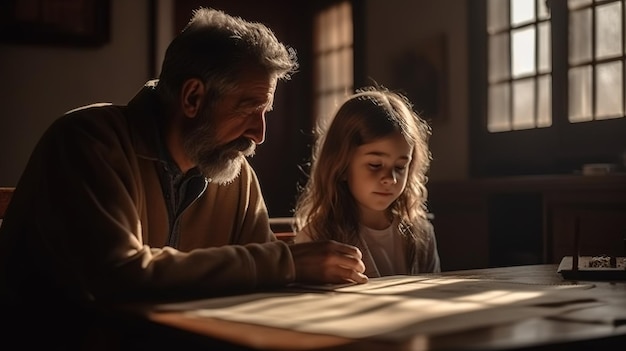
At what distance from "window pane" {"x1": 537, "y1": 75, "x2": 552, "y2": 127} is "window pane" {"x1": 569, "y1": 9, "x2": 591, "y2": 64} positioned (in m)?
0.24

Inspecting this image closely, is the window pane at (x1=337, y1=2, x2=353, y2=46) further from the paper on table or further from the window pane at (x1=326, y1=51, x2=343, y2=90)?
the paper on table

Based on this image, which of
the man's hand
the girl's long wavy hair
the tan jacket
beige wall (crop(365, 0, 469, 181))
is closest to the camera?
the tan jacket

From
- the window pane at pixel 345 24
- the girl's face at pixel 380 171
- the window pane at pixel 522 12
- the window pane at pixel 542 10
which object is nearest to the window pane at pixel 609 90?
the window pane at pixel 542 10

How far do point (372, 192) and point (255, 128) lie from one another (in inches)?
29.1

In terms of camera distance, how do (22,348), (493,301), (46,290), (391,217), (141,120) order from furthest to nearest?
(391,217), (141,120), (46,290), (22,348), (493,301)

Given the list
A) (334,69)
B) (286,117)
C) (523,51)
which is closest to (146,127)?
(523,51)

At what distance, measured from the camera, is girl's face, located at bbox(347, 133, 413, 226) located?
2.73m

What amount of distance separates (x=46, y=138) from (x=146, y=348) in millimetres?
689

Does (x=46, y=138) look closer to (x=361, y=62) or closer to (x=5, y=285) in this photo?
(x=5, y=285)

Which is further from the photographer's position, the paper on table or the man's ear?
the man's ear

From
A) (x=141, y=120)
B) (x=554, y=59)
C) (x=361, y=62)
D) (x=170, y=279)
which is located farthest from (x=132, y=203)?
(x=361, y=62)

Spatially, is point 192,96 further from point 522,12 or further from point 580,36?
point 522,12

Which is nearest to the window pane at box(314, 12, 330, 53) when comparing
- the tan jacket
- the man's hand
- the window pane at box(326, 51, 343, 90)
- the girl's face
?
the window pane at box(326, 51, 343, 90)

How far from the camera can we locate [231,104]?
2.08 meters
